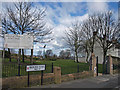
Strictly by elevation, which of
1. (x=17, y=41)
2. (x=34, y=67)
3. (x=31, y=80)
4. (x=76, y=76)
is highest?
(x=17, y=41)

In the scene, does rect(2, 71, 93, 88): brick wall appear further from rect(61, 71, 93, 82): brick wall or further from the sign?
the sign

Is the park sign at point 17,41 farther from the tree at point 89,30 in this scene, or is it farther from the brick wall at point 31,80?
the tree at point 89,30

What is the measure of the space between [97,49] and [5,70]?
99.6 ft

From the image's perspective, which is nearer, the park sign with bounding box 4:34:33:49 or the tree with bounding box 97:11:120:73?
the park sign with bounding box 4:34:33:49

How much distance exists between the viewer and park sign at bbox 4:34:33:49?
889 cm

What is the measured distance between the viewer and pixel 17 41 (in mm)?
9156

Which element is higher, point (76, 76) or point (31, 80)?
point (31, 80)

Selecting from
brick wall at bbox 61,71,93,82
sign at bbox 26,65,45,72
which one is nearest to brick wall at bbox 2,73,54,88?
sign at bbox 26,65,45,72

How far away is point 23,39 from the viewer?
30.9 feet

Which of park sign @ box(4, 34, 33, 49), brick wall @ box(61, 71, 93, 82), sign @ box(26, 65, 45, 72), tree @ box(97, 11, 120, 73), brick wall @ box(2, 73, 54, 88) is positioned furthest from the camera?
tree @ box(97, 11, 120, 73)

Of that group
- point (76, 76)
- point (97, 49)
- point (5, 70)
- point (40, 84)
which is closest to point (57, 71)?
point (40, 84)

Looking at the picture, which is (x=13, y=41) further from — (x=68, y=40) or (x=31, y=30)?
(x=68, y=40)

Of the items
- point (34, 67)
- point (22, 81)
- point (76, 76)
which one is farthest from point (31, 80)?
point (76, 76)

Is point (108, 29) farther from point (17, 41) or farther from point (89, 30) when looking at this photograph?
point (17, 41)
